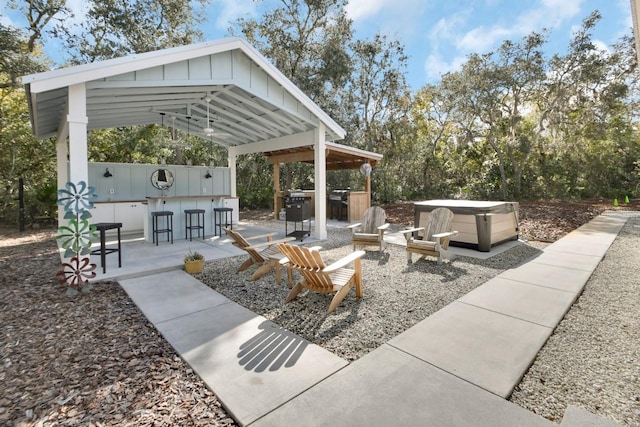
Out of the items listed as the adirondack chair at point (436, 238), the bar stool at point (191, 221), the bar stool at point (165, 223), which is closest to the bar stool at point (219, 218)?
the bar stool at point (191, 221)

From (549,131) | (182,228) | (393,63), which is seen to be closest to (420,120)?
(393,63)

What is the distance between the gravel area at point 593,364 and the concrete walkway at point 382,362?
0.10 metres

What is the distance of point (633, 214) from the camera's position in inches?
449

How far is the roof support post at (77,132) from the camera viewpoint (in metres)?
4.14

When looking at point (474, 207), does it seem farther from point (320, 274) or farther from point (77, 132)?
point (77, 132)

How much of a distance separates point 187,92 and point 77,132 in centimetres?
263

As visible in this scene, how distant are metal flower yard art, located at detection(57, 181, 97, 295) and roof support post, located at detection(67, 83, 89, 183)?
18cm

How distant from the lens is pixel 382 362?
2.36m

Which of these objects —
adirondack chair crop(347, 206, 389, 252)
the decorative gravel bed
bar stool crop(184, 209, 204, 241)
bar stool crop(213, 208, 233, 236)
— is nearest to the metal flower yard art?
the decorative gravel bed

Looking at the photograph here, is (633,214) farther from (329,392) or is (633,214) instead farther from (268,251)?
(329,392)

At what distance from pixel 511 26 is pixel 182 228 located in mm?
16905

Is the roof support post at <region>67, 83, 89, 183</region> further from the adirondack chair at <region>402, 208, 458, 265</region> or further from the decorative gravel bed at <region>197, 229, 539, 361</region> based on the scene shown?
the adirondack chair at <region>402, 208, 458, 265</region>

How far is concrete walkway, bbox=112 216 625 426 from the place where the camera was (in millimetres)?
1823

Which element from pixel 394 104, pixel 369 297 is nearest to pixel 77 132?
pixel 369 297
